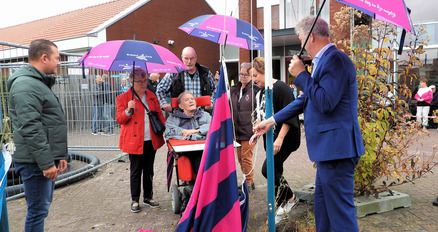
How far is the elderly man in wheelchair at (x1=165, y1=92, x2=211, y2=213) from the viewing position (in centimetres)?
415

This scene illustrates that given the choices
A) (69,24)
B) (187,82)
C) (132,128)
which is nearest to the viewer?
(132,128)

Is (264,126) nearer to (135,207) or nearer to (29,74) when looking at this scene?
(29,74)

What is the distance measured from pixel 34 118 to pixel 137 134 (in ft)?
5.68

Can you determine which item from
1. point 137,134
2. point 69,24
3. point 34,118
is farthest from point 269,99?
point 69,24

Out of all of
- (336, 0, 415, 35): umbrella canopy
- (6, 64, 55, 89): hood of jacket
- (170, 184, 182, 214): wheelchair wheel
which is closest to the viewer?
(336, 0, 415, 35): umbrella canopy

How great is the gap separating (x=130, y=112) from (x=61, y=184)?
2501 millimetres

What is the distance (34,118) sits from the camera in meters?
2.78

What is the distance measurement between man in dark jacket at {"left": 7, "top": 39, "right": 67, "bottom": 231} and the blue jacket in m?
2.16

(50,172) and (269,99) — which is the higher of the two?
(269,99)

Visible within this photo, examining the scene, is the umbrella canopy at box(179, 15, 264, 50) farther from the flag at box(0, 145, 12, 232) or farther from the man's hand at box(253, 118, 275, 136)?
the flag at box(0, 145, 12, 232)

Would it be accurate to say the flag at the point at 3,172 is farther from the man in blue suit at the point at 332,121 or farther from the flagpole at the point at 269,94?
the man in blue suit at the point at 332,121

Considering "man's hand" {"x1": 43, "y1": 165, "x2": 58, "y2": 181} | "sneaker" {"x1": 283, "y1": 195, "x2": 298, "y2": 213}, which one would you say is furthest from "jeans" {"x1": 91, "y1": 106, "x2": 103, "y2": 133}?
"sneaker" {"x1": 283, "y1": 195, "x2": 298, "y2": 213}

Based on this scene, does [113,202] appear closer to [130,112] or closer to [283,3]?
[130,112]

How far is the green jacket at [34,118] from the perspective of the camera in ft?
9.09
